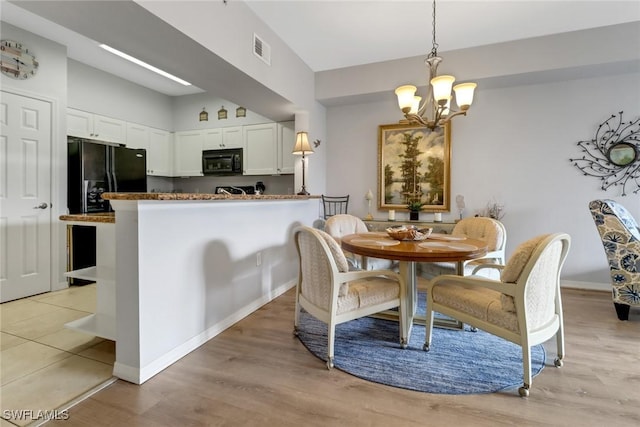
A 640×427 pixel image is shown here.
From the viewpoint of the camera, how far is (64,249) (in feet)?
11.6

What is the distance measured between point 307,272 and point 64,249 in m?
3.25

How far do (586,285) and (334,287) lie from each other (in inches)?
141

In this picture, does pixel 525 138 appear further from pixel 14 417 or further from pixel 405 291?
pixel 14 417

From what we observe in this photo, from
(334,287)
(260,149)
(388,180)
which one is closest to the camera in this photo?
(334,287)

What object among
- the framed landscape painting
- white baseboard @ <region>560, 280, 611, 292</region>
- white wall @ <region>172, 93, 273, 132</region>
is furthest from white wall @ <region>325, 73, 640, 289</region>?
white wall @ <region>172, 93, 273, 132</region>

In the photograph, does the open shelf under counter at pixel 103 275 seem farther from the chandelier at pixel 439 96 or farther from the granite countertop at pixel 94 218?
the chandelier at pixel 439 96

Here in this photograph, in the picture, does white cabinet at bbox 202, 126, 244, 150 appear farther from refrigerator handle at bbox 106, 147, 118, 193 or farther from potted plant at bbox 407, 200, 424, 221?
potted plant at bbox 407, 200, 424, 221

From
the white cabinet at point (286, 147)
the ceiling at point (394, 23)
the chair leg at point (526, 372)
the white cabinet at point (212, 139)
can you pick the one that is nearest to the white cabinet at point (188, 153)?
the white cabinet at point (212, 139)

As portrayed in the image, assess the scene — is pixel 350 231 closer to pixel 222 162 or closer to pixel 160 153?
pixel 222 162

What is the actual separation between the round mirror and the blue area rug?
2732 mm

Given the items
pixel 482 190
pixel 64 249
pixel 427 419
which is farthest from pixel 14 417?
pixel 482 190

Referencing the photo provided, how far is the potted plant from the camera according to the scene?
398 centimetres

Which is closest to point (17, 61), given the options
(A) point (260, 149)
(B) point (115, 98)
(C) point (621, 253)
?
(B) point (115, 98)

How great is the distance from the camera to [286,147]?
4609 millimetres
